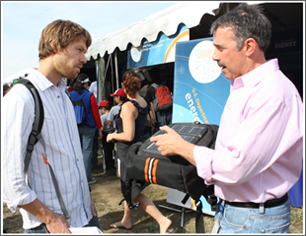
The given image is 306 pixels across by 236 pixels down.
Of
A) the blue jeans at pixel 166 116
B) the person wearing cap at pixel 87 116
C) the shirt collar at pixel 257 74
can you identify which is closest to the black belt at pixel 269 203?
the shirt collar at pixel 257 74

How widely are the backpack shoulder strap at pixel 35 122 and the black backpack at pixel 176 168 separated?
1.68 ft

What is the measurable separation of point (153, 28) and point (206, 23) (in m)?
1.42

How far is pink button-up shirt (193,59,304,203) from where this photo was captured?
980 mm

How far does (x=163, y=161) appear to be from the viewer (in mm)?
1284

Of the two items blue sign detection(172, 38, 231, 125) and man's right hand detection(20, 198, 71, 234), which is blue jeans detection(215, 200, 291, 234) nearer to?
man's right hand detection(20, 198, 71, 234)

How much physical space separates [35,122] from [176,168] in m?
0.73

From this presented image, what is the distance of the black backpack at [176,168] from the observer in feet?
4.08

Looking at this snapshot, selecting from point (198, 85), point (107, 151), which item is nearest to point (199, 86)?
point (198, 85)

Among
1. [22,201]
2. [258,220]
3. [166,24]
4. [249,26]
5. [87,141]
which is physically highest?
[166,24]

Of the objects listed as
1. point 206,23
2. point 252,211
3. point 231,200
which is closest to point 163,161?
point 231,200

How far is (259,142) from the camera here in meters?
0.97

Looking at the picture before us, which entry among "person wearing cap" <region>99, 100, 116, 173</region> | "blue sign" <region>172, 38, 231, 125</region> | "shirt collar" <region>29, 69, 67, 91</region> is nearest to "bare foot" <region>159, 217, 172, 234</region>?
"blue sign" <region>172, 38, 231, 125</region>

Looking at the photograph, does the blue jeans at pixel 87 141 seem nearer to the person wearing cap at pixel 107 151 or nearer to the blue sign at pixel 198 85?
the person wearing cap at pixel 107 151

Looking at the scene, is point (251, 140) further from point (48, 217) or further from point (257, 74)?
point (48, 217)
